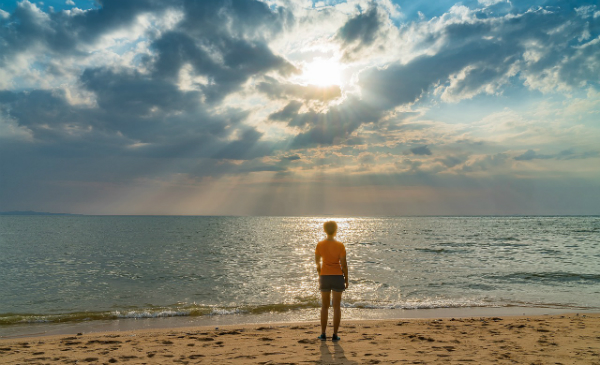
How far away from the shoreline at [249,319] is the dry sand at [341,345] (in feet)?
3.75

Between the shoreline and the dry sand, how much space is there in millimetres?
1144

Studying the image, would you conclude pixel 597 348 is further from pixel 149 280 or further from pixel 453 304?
pixel 149 280

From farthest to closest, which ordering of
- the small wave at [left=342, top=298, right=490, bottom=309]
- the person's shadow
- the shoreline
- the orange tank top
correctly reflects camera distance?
the small wave at [left=342, top=298, right=490, bottom=309] → the shoreline → the orange tank top → the person's shadow

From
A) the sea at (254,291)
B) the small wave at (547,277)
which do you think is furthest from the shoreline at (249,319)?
the small wave at (547,277)

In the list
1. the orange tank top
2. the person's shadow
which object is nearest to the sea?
the person's shadow

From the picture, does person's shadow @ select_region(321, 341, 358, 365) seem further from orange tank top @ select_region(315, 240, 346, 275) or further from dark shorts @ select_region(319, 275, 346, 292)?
orange tank top @ select_region(315, 240, 346, 275)

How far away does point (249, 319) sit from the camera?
11.7 metres

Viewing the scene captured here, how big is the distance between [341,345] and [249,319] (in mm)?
4819

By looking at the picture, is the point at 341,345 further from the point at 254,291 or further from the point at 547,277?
the point at 547,277

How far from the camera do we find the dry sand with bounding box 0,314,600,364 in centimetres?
691

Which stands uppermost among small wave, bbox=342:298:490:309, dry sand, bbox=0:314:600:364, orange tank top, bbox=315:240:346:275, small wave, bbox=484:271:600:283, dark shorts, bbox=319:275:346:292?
orange tank top, bbox=315:240:346:275

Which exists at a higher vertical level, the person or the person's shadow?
the person

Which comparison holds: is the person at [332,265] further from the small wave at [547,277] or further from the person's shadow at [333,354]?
the small wave at [547,277]

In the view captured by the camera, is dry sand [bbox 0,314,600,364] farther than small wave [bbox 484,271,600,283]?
No
